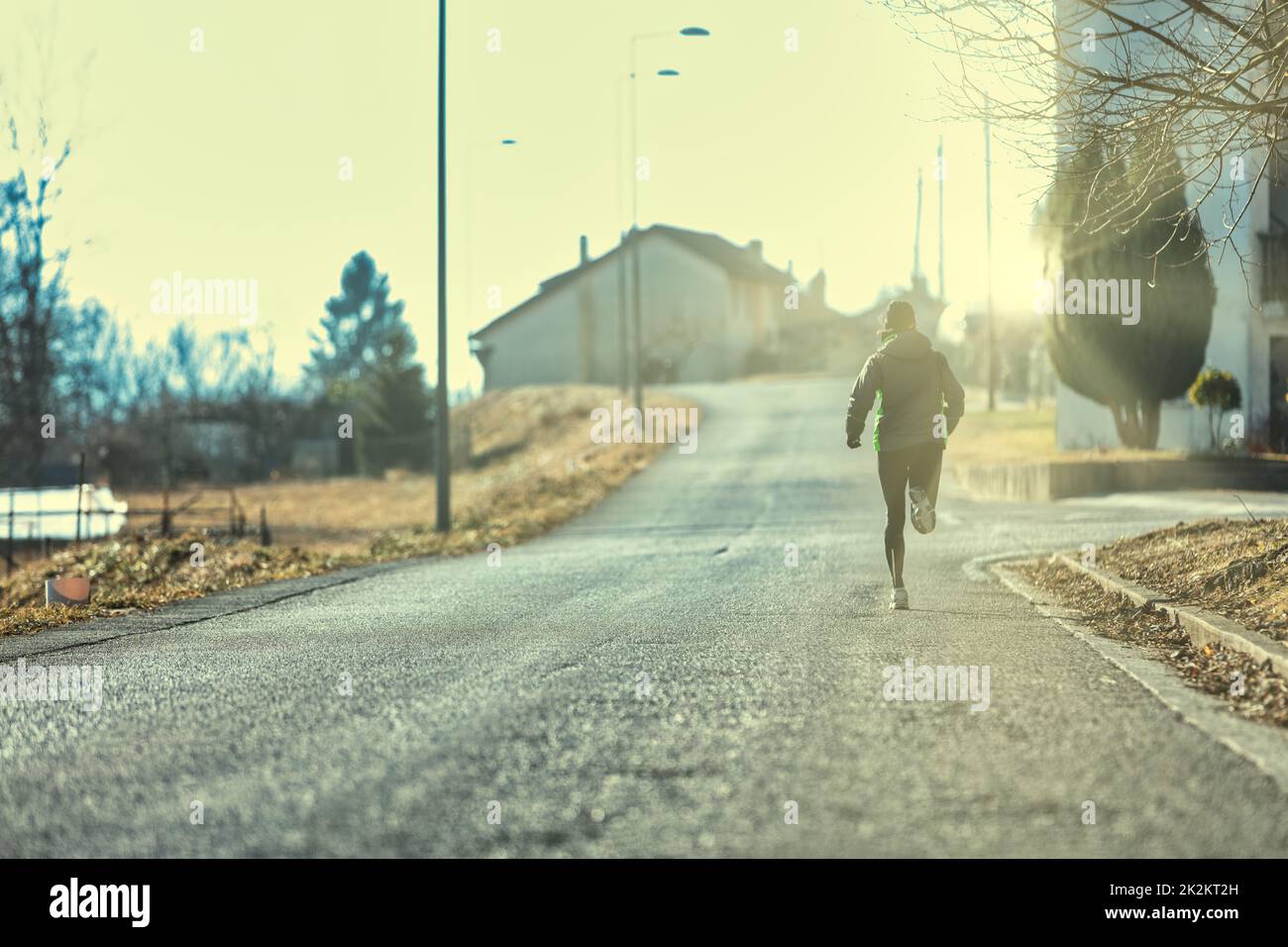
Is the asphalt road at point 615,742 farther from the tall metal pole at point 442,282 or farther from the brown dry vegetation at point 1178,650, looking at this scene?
the tall metal pole at point 442,282

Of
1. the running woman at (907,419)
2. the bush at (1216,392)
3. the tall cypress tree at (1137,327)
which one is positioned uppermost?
the tall cypress tree at (1137,327)

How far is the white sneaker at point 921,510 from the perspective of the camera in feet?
31.8

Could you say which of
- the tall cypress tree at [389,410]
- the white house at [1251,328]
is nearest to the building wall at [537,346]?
the tall cypress tree at [389,410]

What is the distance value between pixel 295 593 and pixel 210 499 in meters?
34.1

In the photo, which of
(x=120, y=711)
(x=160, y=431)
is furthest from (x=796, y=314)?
(x=120, y=711)

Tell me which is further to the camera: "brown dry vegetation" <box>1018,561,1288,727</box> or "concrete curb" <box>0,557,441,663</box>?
"concrete curb" <box>0,557,441,663</box>

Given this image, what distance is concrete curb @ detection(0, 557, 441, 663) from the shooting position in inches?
353

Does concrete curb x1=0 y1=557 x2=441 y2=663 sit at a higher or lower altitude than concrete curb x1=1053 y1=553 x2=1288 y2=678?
lower

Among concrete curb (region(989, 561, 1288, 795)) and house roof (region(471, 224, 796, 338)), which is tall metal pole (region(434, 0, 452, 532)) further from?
house roof (region(471, 224, 796, 338))

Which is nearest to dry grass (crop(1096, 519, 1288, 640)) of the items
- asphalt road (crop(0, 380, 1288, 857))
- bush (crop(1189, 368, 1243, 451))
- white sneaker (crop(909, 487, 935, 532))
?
asphalt road (crop(0, 380, 1288, 857))

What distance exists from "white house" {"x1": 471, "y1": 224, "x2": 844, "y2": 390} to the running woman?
55.2m

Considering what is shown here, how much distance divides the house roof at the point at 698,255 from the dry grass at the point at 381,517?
29.8 feet

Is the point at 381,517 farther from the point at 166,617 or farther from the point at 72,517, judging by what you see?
the point at 166,617

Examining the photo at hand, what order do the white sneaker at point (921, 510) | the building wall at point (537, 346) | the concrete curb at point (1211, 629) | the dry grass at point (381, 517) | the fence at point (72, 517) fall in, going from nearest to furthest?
the concrete curb at point (1211, 629) → the white sneaker at point (921, 510) → the dry grass at point (381, 517) → the fence at point (72, 517) → the building wall at point (537, 346)
